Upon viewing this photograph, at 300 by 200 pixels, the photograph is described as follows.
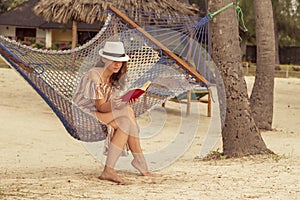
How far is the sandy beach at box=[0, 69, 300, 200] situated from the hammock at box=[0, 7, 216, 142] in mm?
440

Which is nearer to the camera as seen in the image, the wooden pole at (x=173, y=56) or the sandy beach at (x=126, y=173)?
the sandy beach at (x=126, y=173)

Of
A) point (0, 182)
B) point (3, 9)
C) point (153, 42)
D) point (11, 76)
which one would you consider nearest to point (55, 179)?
point (0, 182)

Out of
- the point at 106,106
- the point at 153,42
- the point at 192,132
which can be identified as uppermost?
the point at 153,42

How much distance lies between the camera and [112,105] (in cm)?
503

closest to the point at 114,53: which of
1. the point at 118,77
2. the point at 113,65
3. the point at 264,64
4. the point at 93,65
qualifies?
the point at 113,65

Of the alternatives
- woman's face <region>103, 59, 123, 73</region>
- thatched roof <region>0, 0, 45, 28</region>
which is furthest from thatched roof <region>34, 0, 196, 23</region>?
thatched roof <region>0, 0, 45, 28</region>

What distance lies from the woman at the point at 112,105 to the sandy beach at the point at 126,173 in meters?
0.18

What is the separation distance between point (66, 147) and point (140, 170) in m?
2.48

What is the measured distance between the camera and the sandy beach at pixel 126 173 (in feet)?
15.0

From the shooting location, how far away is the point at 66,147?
764 centimetres

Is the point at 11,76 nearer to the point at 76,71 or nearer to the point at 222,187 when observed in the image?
the point at 76,71

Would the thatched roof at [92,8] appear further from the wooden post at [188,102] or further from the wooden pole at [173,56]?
the wooden pole at [173,56]

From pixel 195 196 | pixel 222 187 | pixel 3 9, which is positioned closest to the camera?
pixel 195 196

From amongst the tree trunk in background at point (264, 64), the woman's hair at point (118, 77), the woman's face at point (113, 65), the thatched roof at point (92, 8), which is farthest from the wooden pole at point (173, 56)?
the thatched roof at point (92, 8)
